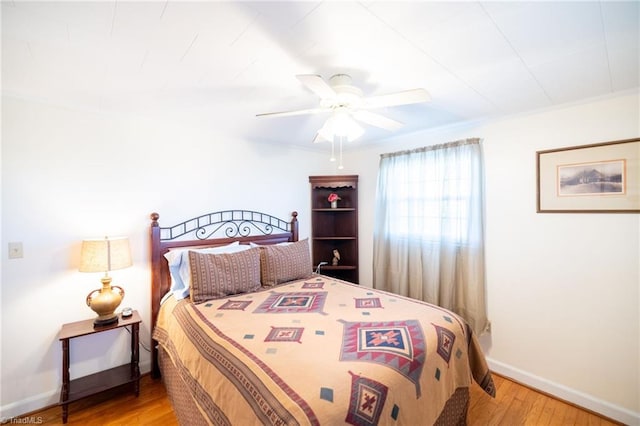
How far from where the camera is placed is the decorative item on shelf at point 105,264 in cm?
199

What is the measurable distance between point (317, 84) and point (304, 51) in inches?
8.0

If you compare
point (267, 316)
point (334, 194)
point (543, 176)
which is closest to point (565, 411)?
point (543, 176)

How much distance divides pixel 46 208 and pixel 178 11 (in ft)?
6.29

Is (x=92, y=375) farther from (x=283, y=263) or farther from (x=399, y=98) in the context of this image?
(x=399, y=98)

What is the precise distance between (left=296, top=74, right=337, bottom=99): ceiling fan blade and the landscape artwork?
6.69 feet

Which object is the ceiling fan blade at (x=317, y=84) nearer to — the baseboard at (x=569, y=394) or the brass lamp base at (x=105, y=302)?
the brass lamp base at (x=105, y=302)

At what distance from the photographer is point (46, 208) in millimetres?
2023

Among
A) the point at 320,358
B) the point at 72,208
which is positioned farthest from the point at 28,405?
the point at 320,358

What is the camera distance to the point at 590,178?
205 cm

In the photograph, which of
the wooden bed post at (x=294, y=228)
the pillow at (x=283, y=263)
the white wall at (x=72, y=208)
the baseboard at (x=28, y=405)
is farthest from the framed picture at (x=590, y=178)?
the baseboard at (x=28, y=405)

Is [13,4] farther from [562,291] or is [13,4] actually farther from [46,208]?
[562,291]

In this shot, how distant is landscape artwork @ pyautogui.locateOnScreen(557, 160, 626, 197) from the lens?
6.39 ft

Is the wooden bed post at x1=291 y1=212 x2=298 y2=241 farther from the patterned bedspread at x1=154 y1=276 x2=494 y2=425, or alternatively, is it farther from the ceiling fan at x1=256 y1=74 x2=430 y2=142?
the ceiling fan at x1=256 y1=74 x2=430 y2=142

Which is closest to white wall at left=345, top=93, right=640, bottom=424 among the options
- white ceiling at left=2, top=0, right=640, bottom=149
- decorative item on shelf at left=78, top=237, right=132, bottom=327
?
white ceiling at left=2, top=0, right=640, bottom=149
